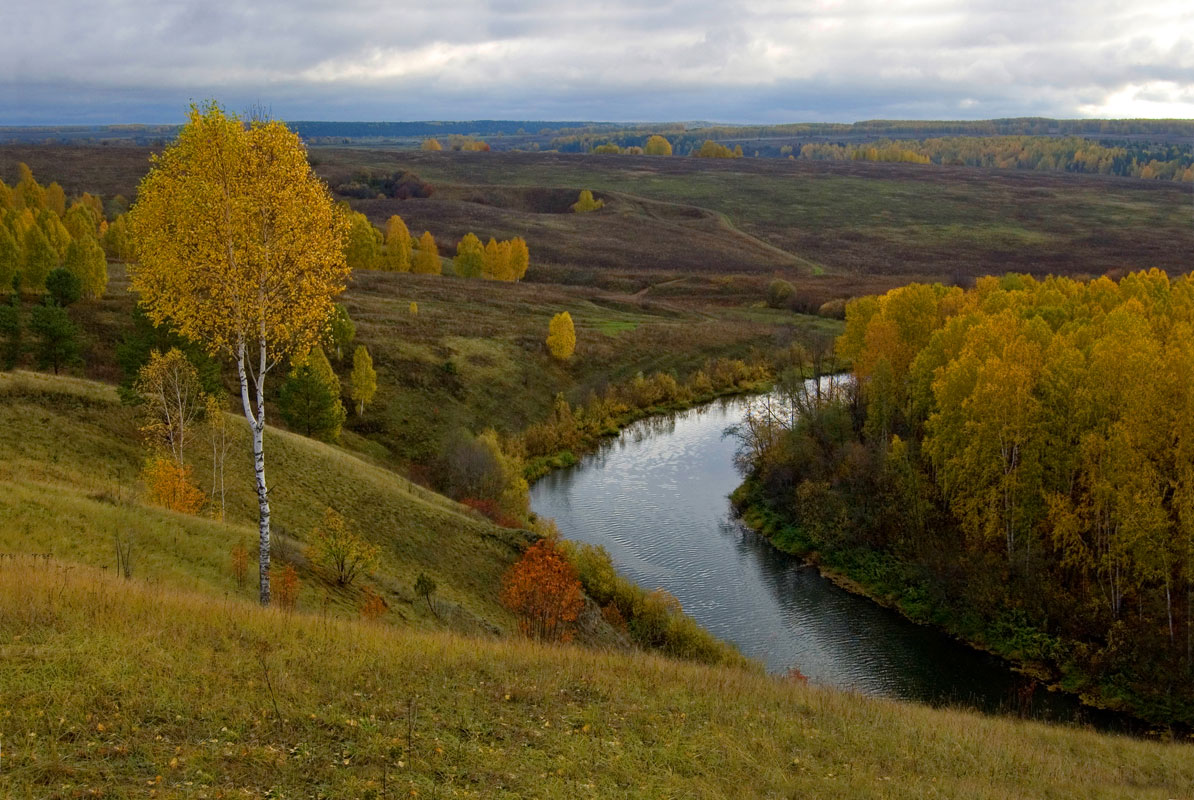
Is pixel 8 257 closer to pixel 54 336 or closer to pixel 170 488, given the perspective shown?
pixel 54 336

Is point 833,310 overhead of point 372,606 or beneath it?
overhead

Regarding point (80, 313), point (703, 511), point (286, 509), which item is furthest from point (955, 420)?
point (80, 313)

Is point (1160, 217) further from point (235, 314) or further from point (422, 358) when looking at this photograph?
point (235, 314)

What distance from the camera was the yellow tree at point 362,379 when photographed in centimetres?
6338

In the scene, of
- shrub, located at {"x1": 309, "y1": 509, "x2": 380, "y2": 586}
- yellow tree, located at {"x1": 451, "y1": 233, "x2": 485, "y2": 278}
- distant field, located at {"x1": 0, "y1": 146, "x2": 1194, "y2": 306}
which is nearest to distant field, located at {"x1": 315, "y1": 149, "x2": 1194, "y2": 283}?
distant field, located at {"x1": 0, "y1": 146, "x2": 1194, "y2": 306}

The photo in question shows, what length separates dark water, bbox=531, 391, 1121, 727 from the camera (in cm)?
3712

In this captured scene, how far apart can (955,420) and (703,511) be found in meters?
18.4

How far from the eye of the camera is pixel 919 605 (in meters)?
43.8

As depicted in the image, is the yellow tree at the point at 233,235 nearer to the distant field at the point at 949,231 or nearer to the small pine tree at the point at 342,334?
the small pine tree at the point at 342,334

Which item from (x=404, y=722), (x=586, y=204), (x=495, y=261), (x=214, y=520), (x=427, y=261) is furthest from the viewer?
(x=586, y=204)

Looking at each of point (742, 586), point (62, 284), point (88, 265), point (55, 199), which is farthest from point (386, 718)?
point (55, 199)

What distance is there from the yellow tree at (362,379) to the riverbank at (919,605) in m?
27.7

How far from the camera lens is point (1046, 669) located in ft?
125

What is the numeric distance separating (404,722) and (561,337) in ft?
235
